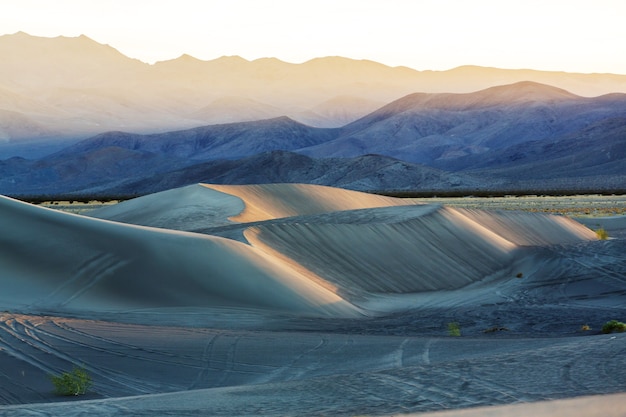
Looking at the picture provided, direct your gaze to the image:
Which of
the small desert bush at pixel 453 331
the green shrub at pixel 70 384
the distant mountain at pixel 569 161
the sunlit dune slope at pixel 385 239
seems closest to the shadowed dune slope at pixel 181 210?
the sunlit dune slope at pixel 385 239

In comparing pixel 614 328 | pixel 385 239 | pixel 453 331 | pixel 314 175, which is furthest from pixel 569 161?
pixel 614 328

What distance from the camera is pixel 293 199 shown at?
5134 centimetres

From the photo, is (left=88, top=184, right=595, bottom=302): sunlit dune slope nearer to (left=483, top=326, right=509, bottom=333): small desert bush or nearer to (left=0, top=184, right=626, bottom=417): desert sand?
(left=0, top=184, right=626, bottom=417): desert sand

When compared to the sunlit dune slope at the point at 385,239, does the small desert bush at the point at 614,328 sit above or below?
below

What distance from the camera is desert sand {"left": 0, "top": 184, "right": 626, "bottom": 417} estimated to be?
1010 cm

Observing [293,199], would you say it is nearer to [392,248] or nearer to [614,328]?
[392,248]

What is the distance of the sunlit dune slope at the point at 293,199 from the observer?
158ft

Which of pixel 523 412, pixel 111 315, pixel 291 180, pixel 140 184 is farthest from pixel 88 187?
pixel 523 412

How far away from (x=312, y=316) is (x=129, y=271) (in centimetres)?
442

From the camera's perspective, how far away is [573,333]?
18531 mm

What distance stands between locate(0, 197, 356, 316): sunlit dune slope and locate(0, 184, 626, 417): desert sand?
0.18ft

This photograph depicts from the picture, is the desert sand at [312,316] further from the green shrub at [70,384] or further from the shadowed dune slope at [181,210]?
the shadowed dune slope at [181,210]

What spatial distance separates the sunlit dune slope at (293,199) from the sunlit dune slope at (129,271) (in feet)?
67.1

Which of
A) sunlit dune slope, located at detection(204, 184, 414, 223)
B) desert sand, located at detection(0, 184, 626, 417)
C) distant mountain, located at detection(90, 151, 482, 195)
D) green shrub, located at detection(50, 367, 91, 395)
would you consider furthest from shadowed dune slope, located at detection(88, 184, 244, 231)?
distant mountain, located at detection(90, 151, 482, 195)
